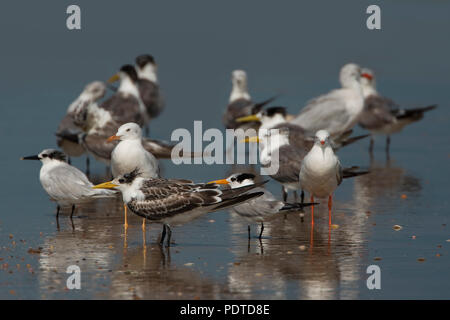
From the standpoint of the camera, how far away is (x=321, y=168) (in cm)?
935

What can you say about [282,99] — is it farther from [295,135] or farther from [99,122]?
[295,135]

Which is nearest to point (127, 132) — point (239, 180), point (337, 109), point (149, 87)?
point (239, 180)

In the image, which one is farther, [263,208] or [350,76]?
[350,76]

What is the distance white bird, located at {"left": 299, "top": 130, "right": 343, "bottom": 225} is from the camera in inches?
368

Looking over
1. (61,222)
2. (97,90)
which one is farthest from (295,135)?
(97,90)

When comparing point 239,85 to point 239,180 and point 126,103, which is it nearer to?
point 126,103

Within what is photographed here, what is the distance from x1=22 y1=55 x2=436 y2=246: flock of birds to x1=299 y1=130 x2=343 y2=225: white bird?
0.4 inches

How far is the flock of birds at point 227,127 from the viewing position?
8.58 m

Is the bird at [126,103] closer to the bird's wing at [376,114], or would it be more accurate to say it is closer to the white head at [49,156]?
the white head at [49,156]

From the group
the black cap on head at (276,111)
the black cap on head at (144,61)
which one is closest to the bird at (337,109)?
the black cap on head at (276,111)

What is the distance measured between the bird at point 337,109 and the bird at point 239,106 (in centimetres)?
164

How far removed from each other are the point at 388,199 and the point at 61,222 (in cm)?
401

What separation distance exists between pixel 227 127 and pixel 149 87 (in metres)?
2.36

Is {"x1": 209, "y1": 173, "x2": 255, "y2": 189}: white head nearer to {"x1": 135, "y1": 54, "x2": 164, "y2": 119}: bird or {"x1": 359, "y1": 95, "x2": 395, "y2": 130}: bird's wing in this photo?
{"x1": 359, "y1": 95, "x2": 395, "y2": 130}: bird's wing
